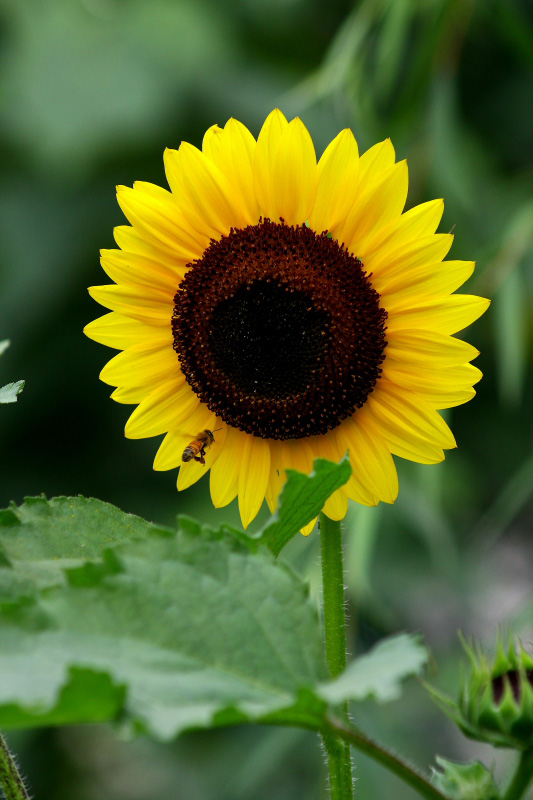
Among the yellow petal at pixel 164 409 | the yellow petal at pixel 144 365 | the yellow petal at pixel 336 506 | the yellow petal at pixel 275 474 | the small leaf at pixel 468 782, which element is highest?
the yellow petal at pixel 144 365

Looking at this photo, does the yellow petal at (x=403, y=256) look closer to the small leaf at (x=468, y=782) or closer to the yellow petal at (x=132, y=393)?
the yellow petal at (x=132, y=393)

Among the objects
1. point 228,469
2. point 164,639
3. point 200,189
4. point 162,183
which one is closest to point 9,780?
point 164,639

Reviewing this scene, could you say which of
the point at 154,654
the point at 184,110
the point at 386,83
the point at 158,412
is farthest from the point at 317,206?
the point at 184,110

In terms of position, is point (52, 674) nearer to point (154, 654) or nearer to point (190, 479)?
point (154, 654)

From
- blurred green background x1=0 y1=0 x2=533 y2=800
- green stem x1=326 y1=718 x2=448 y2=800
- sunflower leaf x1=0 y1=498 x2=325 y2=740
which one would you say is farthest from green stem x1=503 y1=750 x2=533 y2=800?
blurred green background x1=0 y1=0 x2=533 y2=800

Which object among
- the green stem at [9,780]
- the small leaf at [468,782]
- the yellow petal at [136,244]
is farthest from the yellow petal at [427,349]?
the green stem at [9,780]

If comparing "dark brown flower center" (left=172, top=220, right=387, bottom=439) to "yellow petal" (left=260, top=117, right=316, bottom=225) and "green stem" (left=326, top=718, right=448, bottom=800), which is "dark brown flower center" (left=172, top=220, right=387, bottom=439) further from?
"green stem" (left=326, top=718, right=448, bottom=800)
